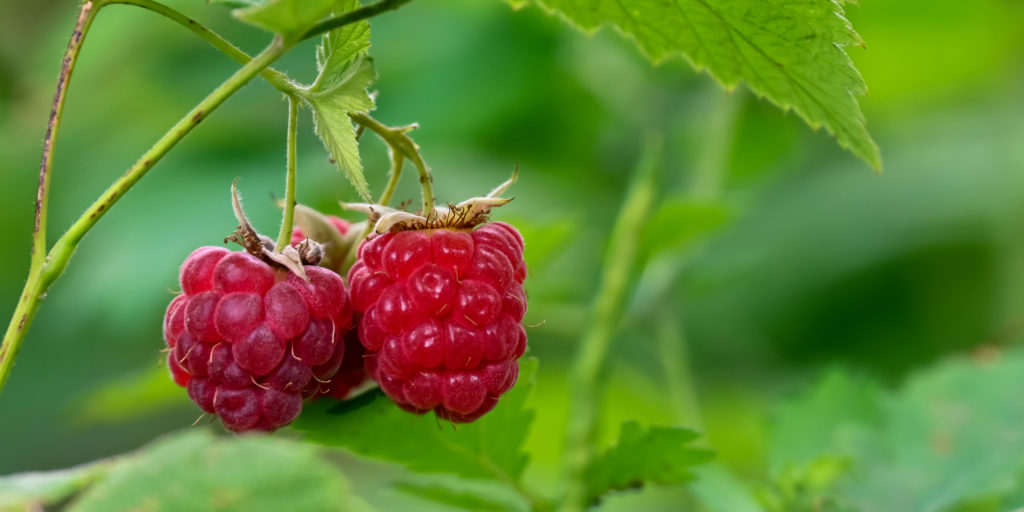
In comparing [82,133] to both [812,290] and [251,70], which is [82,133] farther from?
[251,70]

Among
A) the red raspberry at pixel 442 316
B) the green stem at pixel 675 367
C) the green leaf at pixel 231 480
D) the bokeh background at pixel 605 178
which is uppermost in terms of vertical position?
the bokeh background at pixel 605 178

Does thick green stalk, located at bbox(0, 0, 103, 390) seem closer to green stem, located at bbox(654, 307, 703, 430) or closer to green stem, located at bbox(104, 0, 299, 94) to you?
green stem, located at bbox(104, 0, 299, 94)

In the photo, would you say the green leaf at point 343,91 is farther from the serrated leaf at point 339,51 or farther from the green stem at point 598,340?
the green stem at point 598,340

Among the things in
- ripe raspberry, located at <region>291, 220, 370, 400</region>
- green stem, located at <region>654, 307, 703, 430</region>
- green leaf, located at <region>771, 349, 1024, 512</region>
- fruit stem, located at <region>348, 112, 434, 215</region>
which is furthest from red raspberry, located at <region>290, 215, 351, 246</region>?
green stem, located at <region>654, 307, 703, 430</region>

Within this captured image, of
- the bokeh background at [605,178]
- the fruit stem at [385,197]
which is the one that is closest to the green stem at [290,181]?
the fruit stem at [385,197]

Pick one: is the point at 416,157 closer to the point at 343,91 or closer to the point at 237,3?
the point at 343,91
